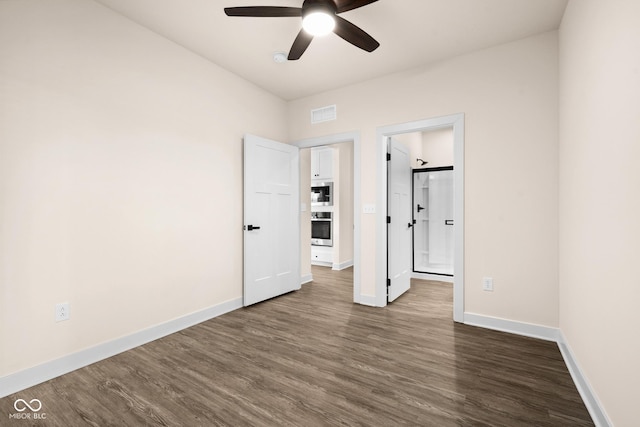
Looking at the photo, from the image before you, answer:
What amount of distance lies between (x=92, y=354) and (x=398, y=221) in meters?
3.27

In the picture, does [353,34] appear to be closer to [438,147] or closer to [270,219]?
[270,219]

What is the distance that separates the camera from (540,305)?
2605 millimetres

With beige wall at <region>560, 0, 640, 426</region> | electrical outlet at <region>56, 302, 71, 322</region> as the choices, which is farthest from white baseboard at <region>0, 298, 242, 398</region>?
beige wall at <region>560, 0, 640, 426</region>

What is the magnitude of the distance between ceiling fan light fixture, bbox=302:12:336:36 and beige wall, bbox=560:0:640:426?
1463 mm

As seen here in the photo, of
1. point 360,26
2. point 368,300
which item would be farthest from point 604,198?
point 368,300

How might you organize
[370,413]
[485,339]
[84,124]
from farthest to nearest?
[485,339] → [84,124] → [370,413]

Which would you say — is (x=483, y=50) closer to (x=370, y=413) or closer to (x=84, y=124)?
(x=370, y=413)

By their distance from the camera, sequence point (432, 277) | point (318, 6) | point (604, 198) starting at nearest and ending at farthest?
1. point (604, 198)
2. point (318, 6)
3. point (432, 277)

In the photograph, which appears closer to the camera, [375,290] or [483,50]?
[483,50]

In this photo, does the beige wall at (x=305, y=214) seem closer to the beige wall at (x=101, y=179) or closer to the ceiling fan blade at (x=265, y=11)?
the beige wall at (x=101, y=179)

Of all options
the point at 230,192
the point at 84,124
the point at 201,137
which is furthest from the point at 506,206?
the point at 84,124

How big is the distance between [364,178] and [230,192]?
1570mm

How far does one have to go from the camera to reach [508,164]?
2740 millimetres

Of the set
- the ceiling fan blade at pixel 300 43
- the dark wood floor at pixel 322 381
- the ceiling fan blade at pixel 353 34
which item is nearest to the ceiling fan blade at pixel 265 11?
the ceiling fan blade at pixel 300 43
